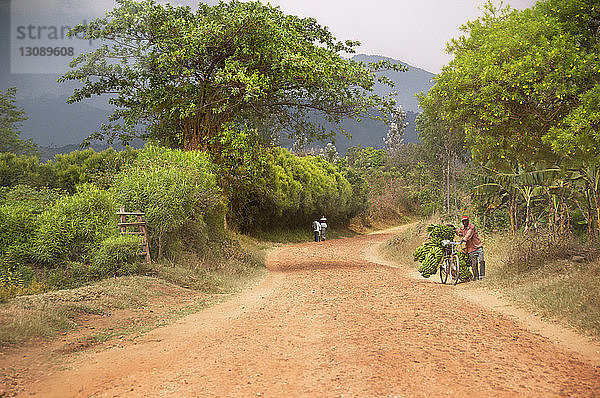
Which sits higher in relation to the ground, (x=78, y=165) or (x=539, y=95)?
(x=539, y=95)

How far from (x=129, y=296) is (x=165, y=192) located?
3884 millimetres

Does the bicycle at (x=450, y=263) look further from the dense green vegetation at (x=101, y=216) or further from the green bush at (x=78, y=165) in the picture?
the green bush at (x=78, y=165)

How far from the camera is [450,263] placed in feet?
45.8

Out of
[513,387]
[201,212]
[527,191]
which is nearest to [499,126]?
[527,191]

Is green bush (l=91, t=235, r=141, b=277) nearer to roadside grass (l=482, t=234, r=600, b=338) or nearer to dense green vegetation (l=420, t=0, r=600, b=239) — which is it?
roadside grass (l=482, t=234, r=600, b=338)

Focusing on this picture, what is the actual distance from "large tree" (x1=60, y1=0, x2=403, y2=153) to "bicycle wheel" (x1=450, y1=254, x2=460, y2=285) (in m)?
7.07

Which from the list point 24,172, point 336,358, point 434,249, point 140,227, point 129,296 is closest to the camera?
point 336,358

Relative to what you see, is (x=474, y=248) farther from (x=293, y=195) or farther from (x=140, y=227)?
(x=293, y=195)

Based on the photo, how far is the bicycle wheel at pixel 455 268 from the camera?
13688 millimetres

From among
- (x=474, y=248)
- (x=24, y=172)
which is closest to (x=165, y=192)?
(x=474, y=248)

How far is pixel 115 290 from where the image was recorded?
1012 centimetres

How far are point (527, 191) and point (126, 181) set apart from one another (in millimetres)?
13334

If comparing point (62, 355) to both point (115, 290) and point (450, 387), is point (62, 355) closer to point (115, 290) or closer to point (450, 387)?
point (115, 290)

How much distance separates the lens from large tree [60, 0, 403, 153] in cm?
1655
